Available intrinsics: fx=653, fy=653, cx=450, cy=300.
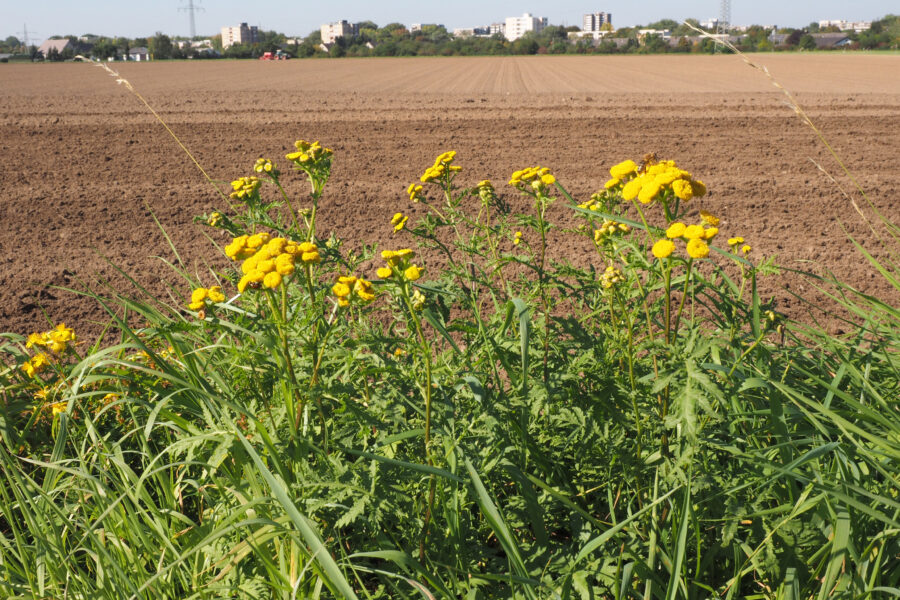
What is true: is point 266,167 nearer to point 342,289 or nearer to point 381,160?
point 342,289

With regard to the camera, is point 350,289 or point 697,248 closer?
point 697,248

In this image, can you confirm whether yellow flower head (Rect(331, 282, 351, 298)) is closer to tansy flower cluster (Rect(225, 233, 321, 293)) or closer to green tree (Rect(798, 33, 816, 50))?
tansy flower cluster (Rect(225, 233, 321, 293))

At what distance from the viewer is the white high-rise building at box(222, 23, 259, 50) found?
137 m

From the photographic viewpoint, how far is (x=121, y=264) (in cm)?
609

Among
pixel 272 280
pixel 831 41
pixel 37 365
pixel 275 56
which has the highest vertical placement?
pixel 831 41

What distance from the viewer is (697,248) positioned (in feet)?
5.49

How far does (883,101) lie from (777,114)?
4866mm

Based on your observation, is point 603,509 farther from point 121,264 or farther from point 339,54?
point 339,54

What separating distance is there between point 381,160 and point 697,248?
30.1 feet

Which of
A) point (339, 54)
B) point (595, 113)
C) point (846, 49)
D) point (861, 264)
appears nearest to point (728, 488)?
point (861, 264)

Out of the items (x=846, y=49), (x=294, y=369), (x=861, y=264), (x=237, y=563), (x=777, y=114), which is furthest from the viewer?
(x=846, y=49)

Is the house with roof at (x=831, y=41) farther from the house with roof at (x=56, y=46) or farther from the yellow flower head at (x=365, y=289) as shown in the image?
the yellow flower head at (x=365, y=289)

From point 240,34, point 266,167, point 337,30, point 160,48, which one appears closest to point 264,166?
point 266,167

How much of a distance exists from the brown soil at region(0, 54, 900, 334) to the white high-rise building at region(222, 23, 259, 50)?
129231 millimetres
